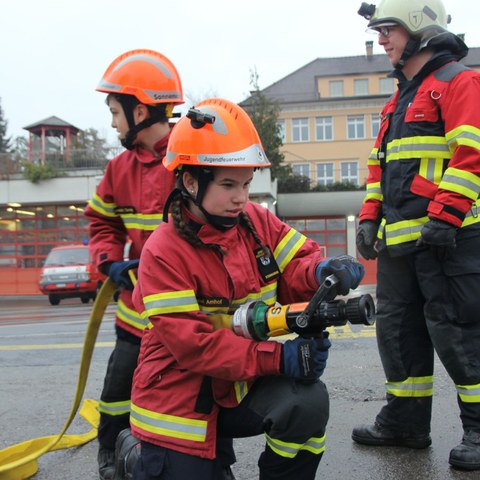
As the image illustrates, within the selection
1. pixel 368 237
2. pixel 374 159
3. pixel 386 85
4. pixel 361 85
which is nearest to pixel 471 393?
pixel 368 237

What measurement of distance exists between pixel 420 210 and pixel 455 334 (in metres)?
0.63

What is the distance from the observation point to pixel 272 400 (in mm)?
2125

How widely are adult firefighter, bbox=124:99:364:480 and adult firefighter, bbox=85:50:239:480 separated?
1.80ft

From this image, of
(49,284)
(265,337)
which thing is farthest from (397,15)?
(49,284)

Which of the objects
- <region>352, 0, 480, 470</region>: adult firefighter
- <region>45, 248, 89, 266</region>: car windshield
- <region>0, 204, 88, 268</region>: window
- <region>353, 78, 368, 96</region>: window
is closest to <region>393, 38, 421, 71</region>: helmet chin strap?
<region>352, 0, 480, 470</region>: adult firefighter

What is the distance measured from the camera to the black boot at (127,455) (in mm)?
2234

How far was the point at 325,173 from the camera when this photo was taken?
47.7 metres

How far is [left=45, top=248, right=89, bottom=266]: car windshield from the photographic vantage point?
1759cm

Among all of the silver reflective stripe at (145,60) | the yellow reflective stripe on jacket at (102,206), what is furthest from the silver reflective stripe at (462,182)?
the yellow reflective stripe on jacket at (102,206)

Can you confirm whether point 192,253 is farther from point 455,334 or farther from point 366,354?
point 366,354

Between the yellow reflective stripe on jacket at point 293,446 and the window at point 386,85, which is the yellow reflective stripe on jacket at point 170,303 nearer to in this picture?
the yellow reflective stripe on jacket at point 293,446

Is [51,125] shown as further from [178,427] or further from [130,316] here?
[178,427]

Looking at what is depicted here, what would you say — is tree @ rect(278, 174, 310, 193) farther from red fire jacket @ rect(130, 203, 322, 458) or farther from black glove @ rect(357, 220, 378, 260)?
red fire jacket @ rect(130, 203, 322, 458)

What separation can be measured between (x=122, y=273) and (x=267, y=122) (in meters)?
31.6
